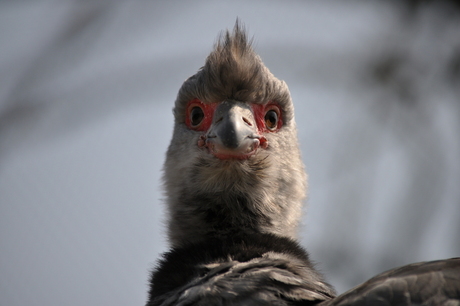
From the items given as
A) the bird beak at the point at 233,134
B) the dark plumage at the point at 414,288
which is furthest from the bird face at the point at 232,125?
the dark plumage at the point at 414,288

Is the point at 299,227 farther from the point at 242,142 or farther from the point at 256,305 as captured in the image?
the point at 256,305

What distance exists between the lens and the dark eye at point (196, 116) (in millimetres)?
4053

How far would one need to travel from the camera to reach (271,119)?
412 cm

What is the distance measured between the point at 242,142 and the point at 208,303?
41.5 inches

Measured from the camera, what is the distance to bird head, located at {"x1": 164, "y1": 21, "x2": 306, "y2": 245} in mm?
3619

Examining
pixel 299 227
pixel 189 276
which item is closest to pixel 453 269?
pixel 189 276

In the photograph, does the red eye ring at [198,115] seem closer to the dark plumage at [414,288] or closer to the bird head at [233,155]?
the bird head at [233,155]

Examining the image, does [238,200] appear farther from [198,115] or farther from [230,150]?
[198,115]

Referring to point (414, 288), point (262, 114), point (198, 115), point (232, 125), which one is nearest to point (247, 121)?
point (232, 125)

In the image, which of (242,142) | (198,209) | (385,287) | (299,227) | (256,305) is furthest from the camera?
(299,227)

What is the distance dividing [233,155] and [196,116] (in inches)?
25.6

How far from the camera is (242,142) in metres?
3.38

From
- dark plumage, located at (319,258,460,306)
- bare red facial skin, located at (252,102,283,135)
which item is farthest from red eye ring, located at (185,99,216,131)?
dark plumage, located at (319,258,460,306)

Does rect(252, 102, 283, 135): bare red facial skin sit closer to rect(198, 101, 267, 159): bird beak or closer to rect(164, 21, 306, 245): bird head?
rect(164, 21, 306, 245): bird head
